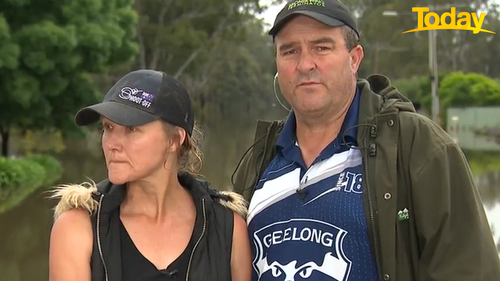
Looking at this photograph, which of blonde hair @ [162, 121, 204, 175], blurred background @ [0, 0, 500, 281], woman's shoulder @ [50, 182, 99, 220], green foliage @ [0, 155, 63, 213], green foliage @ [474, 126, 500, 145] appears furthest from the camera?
green foliage @ [474, 126, 500, 145]

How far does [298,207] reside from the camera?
8.01ft

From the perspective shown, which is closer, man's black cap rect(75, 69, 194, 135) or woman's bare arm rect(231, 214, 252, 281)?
man's black cap rect(75, 69, 194, 135)

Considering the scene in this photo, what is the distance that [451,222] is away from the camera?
213 cm

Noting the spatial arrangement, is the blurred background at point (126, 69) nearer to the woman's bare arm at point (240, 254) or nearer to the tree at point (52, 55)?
the tree at point (52, 55)

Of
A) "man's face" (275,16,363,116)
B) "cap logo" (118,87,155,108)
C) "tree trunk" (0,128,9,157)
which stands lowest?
"cap logo" (118,87,155,108)

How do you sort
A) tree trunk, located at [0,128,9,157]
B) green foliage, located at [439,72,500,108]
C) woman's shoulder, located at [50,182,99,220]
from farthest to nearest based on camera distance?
1. green foliage, located at [439,72,500,108]
2. tree trunk, located at [0,128,9,157]
3. woman's shoulder, located at [50,182,99,220]

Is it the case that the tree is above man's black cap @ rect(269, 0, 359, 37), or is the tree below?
above

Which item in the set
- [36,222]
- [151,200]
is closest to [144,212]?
[151,200]

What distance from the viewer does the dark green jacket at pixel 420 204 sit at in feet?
6.93

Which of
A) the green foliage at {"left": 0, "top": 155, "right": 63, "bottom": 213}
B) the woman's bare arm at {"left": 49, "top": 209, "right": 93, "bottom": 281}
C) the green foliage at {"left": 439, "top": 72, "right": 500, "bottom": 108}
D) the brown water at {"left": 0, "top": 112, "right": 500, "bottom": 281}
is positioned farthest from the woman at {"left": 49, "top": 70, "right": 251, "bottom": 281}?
the green foliage at {"left": 439, "top": 72, "right": 500, "bottom": 108}

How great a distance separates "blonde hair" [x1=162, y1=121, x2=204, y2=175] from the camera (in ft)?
8.00

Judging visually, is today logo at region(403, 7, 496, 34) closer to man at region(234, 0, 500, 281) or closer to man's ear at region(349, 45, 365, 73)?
man's ear at region(349, 45, 365, 73)

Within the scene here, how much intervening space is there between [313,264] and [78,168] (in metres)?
18.1

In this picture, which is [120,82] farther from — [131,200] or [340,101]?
[340,101]
